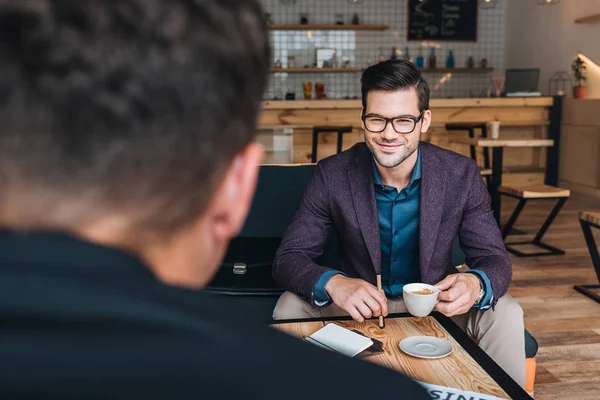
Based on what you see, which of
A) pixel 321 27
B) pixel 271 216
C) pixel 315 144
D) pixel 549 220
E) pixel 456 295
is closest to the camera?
pixel 456 295

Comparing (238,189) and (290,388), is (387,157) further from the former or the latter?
(290,388)

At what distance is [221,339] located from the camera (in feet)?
1.20

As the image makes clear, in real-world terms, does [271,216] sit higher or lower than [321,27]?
lower

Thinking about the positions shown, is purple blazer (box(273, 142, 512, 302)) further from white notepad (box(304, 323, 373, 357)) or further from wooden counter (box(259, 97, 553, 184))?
wooden counter (box(259, 97, 553, 184))

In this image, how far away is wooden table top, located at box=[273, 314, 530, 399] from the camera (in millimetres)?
1218

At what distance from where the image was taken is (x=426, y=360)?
132 centimetres

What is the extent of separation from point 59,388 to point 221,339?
0.09 metres

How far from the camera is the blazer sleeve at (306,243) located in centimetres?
179

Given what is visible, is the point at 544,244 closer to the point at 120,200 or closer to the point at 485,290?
the point at 485,290

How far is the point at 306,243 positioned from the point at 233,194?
58.4 inches

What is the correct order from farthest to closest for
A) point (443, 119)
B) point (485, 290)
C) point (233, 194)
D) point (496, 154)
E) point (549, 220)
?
point (443, 119) → point (496, 154) → point (549, 220) → point (485, 290) → point (233, 194)

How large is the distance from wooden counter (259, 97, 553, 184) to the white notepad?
14.7ft

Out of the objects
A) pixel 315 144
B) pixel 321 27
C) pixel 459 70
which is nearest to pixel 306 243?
pixel 315 144

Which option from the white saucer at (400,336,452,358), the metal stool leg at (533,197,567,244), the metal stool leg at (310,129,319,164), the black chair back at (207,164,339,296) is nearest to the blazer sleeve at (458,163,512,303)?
the white saucer at (400,336,452,358)
